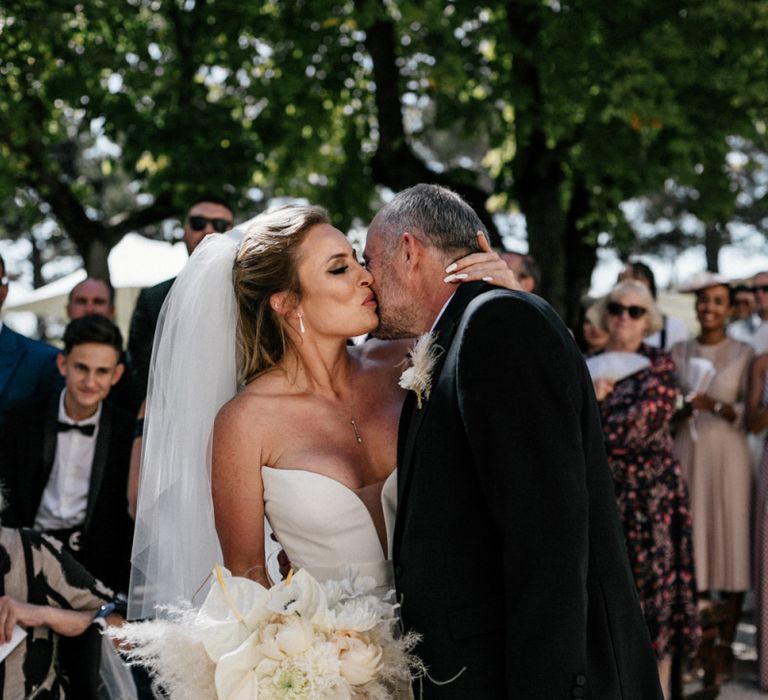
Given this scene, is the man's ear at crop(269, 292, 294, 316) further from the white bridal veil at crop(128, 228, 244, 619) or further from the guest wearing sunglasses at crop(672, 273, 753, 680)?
the guest wearing sunglasses at crop(672, 273, 753, 680)

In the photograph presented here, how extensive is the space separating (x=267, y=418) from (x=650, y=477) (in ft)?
12.0

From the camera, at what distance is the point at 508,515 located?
2.61 m

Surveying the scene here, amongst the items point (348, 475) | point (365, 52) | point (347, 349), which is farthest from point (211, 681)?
point (365, 52)

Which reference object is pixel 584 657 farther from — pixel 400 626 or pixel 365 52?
pixel 365 52

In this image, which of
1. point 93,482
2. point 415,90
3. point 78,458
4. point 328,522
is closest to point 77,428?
point 78,458

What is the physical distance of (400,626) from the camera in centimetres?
299

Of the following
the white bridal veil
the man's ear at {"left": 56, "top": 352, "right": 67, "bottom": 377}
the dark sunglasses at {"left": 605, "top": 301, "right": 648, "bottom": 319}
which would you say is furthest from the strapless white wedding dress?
Result: the dark sunglasses at {"left": 605, "top": 301, "right": 648, "bottom": 319}

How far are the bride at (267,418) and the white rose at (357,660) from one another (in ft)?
1.62

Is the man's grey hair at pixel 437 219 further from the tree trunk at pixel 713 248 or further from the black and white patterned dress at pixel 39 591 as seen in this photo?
the tree trunk at pixel 713 248

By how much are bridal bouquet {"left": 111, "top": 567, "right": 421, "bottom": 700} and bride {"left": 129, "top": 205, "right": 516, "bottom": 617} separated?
1.30 ft

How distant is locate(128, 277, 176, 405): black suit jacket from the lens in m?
5.56

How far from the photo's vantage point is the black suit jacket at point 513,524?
102 inches

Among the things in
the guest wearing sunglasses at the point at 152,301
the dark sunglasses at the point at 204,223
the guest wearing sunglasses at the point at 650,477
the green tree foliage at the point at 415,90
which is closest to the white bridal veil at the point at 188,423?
the guest wearing sunglasses at the point at 152,301

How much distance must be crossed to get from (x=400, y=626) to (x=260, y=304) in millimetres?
1200
